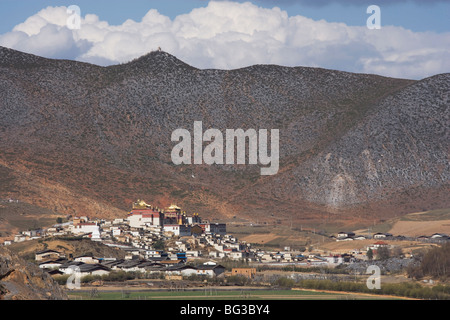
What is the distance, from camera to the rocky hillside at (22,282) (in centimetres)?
3029

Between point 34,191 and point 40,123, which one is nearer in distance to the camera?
point 34,191

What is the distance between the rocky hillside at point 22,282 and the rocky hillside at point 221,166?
358 ft

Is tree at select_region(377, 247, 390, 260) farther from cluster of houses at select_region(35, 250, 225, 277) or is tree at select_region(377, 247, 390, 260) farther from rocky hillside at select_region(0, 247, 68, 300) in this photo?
rocky hillside at select_region(0, 247, 68, 300)

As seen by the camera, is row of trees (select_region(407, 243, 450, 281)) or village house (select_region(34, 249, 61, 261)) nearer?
row of trees (select_region(407, 243, 450, 281))

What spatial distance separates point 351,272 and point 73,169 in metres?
75.1

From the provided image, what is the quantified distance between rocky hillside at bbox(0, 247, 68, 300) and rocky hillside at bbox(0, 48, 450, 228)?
10897 cm

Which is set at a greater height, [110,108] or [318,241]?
[110,108]

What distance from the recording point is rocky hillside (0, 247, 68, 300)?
30.3 metres

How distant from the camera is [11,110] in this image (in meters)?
182

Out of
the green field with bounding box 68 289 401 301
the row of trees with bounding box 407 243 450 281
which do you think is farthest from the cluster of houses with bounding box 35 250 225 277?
the row of trees with bounding box 407 243 450 281

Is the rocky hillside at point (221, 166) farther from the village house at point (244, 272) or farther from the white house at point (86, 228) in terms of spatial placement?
the village house at point (244, 272)
